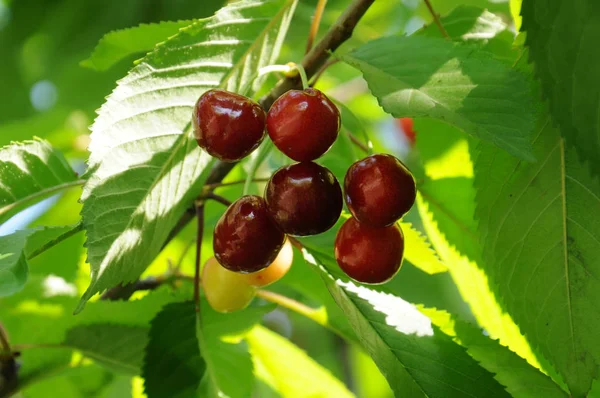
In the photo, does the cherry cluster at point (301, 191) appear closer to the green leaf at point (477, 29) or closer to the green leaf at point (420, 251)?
the green leaf at point (420, 251)

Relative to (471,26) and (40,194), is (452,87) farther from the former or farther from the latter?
(40,194)

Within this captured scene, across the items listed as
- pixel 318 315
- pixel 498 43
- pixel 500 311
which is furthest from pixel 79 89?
pixel 500 311

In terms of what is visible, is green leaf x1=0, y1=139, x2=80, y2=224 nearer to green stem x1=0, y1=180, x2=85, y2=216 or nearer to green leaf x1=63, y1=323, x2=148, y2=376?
green stem x1=0, y1=180, x2=85, y2=216

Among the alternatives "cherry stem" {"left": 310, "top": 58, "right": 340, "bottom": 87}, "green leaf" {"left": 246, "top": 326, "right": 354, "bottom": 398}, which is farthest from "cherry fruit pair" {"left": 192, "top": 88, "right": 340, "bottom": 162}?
A: "green leaf" {"left": 246, "top": 326, "right": 354, "bottom": 398}

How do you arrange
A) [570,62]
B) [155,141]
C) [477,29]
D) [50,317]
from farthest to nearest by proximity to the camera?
1. [50,317]
2. [477,29]
3. [155,141]
4. [570,62]

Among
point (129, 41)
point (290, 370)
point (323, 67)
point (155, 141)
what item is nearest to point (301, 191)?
point (155, 141)

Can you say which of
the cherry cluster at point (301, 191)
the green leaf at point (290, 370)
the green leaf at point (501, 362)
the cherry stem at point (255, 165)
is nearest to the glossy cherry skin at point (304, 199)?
the cherry cluster at point (301, 191)
